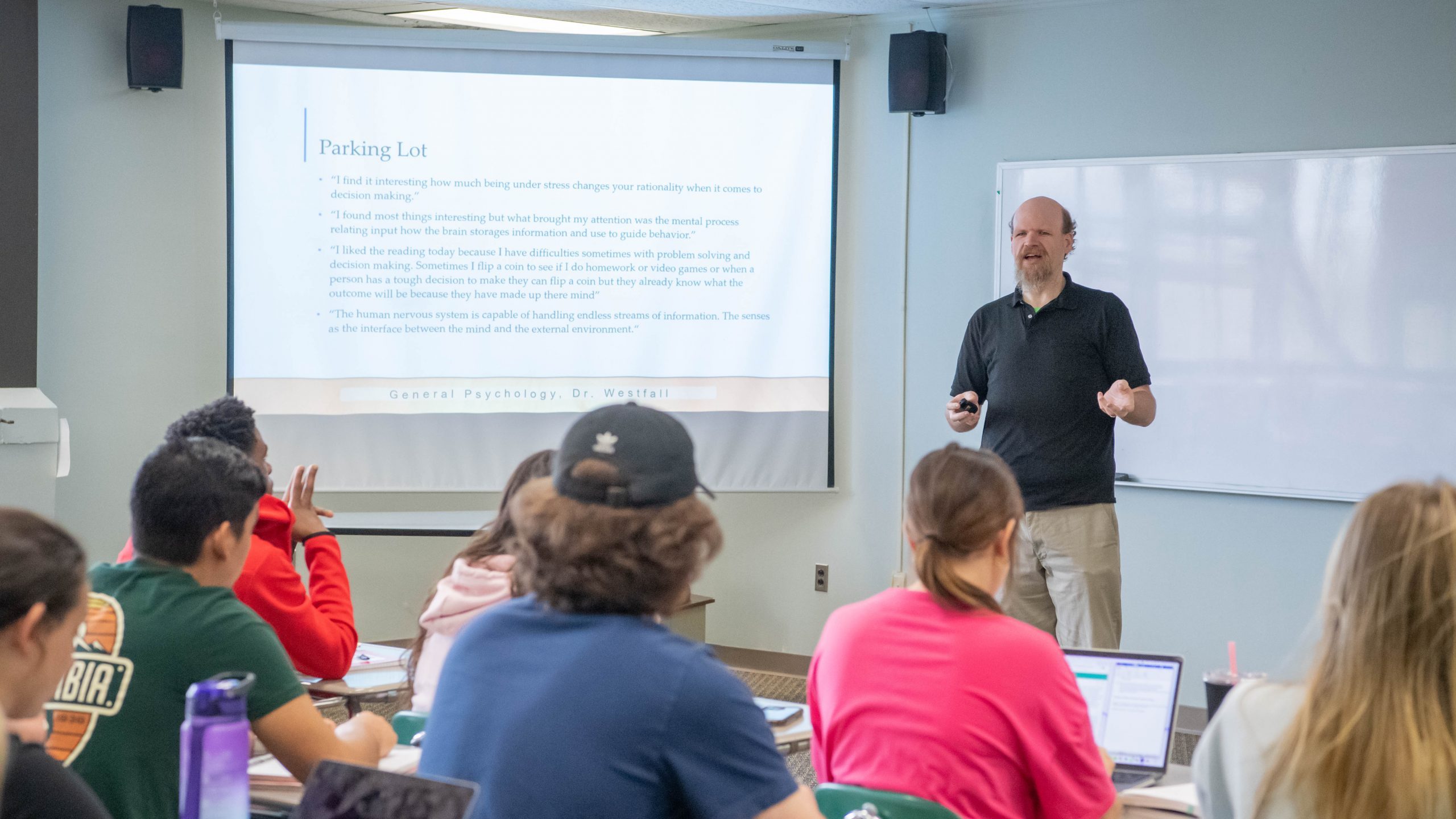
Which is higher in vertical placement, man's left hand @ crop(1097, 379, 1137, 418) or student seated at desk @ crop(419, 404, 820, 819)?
man's left hand @ crop(1097, 379, 1137, 418)

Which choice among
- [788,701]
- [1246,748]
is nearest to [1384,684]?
[1246,748]

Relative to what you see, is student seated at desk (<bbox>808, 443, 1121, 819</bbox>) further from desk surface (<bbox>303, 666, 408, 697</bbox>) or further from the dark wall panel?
the dark wall panel

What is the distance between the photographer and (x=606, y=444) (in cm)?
120

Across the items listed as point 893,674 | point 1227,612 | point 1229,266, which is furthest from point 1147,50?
point 893,674

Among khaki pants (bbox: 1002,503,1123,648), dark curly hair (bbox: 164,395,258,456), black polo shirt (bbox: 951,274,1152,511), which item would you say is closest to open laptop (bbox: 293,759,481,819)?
dark curly hair (bbox: 164,395,258,456)

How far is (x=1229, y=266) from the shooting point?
417 centimetres

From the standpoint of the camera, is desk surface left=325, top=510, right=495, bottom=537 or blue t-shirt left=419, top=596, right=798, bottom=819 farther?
desk surface left=325, top=510, right=495, bottom=537

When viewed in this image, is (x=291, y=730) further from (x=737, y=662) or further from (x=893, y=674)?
(x=737, y=662)

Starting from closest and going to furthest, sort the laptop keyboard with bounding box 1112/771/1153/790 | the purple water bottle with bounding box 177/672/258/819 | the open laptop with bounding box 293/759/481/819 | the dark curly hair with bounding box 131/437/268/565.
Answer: the open laptop with bounding box 293/759/481/819 < the purple water bottle with bounding box 177/672/258/819 < the dark curly hair with bounding box 131/437/268/565 < the laptop keyboard with bounding box 1112/771/1153/790

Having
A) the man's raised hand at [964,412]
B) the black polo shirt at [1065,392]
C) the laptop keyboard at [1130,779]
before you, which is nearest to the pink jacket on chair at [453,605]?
the laptop keyboard at [1130,779]

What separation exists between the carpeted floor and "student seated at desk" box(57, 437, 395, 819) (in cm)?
236

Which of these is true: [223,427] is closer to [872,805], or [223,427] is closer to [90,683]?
[90,683]

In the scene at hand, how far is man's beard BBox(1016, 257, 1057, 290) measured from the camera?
3402mm

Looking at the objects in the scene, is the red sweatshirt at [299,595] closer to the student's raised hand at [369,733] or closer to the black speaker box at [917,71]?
the student's raised hand at [369,733]
